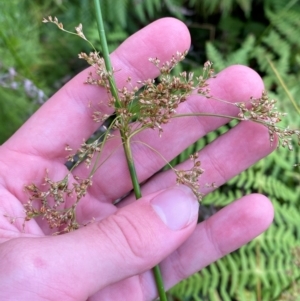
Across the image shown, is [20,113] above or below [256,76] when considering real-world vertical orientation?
above

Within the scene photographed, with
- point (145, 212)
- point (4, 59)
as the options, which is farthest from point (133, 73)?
point (4, 59)

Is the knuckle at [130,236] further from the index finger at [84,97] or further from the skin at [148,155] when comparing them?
the index finger at [84,97]

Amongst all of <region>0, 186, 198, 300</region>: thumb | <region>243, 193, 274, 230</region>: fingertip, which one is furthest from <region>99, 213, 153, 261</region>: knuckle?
<region>243, 193, 274, 230</region>: fingertip

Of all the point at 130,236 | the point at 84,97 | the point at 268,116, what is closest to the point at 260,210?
the point at 268,116

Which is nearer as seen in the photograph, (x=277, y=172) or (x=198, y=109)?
(x=198, y=109)

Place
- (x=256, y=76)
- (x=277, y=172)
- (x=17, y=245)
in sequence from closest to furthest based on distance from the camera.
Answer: (x=17, y=245) → (x=256, y=76) → (x=277, y=172)

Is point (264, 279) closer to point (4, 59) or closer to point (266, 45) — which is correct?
point (266, 45)
